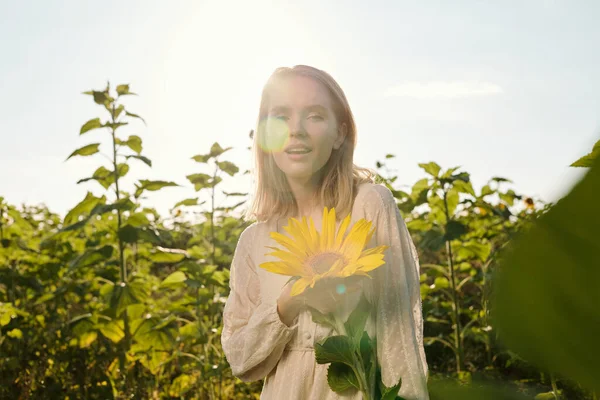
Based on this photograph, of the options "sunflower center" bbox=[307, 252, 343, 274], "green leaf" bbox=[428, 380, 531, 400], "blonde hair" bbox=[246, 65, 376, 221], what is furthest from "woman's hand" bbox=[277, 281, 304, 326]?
"green leaf" bbox=[428, 380, 531, 400]

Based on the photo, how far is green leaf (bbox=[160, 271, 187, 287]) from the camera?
291 centimetres

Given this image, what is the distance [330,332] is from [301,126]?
52 centimetres

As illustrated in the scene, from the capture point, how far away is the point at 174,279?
2922mm

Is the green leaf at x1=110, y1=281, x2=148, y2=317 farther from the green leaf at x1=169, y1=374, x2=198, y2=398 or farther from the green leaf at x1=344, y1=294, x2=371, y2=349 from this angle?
the green leaf at x1=344, y1=294, x2=371, y2=349

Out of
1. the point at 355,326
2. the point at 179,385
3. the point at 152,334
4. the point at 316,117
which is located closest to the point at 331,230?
the point at 355,326

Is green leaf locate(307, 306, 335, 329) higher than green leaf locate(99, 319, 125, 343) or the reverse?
higher

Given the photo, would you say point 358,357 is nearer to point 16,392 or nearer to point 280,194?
point 280,194

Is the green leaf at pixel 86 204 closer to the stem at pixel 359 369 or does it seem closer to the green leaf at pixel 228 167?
the green leaf at pixel 228 167

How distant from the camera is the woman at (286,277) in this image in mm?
1485

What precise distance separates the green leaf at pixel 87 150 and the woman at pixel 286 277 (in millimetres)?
1226

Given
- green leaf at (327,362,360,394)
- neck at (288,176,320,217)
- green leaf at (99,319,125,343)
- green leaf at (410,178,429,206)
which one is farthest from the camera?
green leaf at (99,319,125,343)

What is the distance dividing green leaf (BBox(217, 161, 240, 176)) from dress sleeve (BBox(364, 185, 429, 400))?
1.49 m

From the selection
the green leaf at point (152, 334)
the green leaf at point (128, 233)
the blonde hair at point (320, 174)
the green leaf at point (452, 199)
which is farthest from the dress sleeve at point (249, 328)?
the green leaf at point (452, 199)

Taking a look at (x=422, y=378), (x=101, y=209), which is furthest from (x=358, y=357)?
(x=101, y=209)
